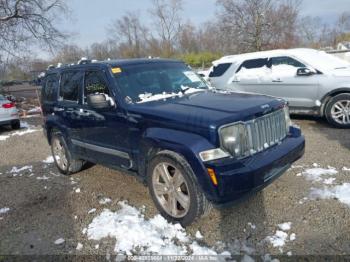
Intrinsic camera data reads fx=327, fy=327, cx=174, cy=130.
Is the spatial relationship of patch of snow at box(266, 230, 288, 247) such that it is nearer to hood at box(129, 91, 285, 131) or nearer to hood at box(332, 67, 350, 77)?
hood at box(129, 91, 285, 131)

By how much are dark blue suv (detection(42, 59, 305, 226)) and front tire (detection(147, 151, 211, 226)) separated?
0.4 inches

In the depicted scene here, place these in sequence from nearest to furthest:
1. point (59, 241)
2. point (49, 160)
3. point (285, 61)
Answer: point (59, 241) < point (49, 160) < point (285, 61)

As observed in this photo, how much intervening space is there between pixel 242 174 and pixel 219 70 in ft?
22.7

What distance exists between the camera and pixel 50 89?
5.98 metres

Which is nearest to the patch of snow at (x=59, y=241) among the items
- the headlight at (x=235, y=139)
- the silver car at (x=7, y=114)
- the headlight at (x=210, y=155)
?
the headlight at (x=210, y=155)

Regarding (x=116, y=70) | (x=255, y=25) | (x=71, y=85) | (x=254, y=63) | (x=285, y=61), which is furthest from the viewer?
(x=255, y=25)

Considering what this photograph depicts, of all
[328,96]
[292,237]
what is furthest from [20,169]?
[328,96]

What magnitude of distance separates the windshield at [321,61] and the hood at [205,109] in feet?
14.7

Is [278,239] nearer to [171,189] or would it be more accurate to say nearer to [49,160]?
[171,189]

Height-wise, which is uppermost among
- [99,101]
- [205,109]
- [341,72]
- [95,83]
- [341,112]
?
[95,83]

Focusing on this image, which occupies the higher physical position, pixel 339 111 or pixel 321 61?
pixel 321 61

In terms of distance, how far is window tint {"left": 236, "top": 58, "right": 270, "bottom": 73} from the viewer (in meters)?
8.85

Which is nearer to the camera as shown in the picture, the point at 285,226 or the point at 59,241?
the point at 285,226

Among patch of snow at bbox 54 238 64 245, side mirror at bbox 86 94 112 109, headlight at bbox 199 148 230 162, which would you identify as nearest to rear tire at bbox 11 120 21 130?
side mirror at bbox 86 94 112 109
